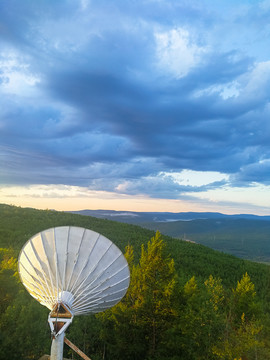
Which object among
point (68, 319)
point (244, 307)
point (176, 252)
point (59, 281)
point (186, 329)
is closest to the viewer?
point (68, 319)

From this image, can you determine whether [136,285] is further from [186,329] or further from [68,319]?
[68,319]

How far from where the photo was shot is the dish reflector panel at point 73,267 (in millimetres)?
11938

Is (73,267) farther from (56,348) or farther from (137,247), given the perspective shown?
(137,247)

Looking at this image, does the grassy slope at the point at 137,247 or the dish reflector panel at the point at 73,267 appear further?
the grassy slope at the point at 137,247

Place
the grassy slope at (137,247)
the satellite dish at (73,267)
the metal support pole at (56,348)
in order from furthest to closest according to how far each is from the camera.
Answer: the grassy slope at (137,247)
the satellite dish at (73,267)
the metal support pole at (56,348)

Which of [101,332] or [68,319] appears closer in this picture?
[68,319]

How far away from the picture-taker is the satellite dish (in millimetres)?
11922

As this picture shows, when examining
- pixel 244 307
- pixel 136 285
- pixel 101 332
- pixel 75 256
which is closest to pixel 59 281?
pixel 75 256

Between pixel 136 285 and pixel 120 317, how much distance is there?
3.59 m

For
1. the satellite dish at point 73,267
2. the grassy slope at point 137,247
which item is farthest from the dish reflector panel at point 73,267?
the grassy slope at point 137,247

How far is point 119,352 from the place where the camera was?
26062 mm

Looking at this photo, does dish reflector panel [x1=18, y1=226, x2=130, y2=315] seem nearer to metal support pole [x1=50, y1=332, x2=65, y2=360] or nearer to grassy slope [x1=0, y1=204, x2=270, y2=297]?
metal support pole [x1=50, y1=332, x2=65, y2=360]

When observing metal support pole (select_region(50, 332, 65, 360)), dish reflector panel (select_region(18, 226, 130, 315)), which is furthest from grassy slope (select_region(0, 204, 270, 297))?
metal support pole (select_region(50, 332, 65, 360))

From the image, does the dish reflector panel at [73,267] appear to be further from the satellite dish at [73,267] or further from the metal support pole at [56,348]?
the metal support pole at [56,348]
